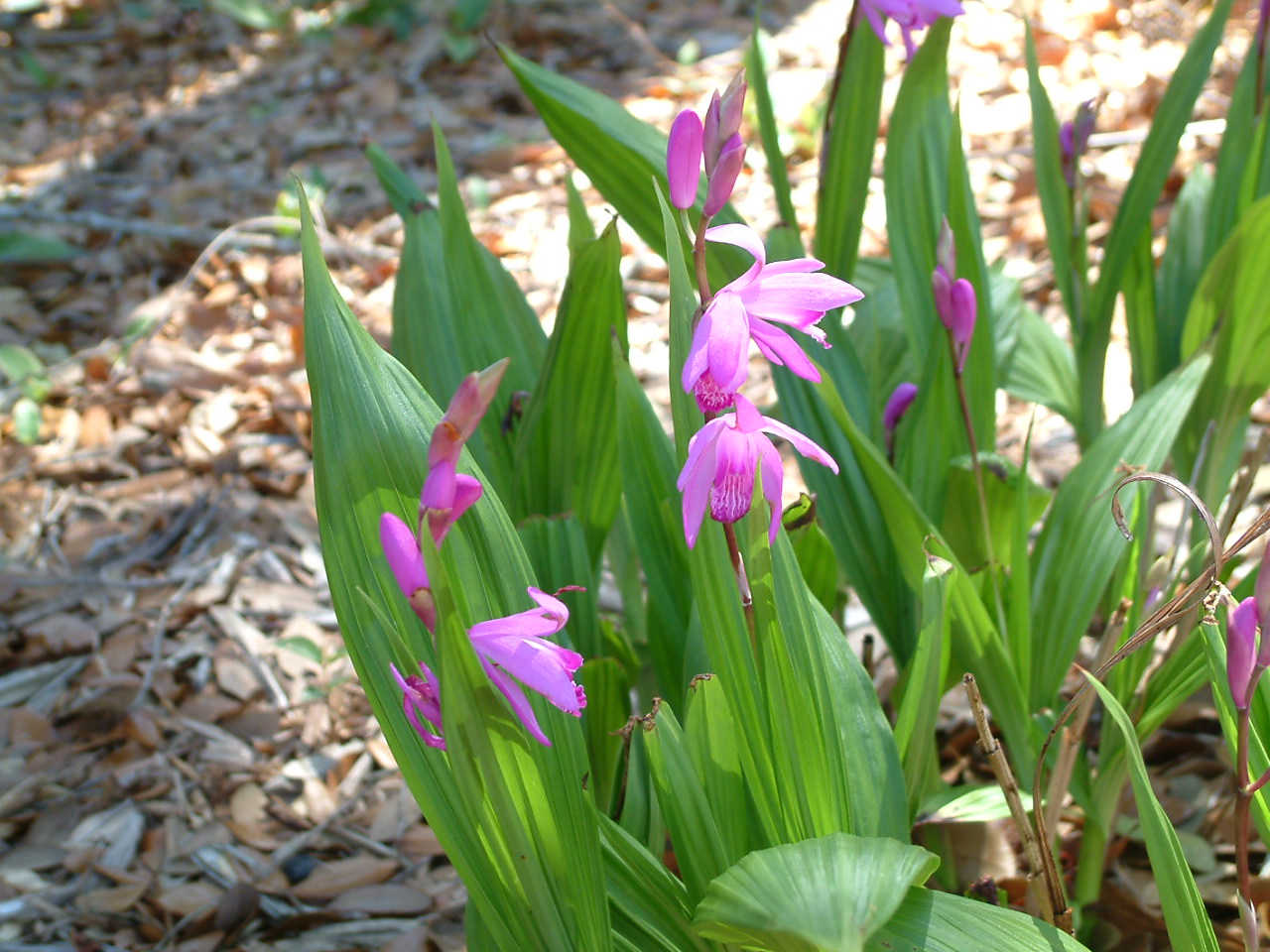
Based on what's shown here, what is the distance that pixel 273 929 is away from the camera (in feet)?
5.02

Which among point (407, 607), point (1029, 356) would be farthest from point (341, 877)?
point (1029, 356)

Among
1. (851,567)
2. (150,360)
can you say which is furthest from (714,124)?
(150,360)

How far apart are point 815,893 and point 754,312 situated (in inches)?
→ 16.4

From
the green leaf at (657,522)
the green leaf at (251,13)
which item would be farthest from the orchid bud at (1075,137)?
the green leaf at (251,13)

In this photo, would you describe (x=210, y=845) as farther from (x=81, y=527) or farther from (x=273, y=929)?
(x=81, y=527)

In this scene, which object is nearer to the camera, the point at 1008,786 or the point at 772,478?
the point at 772,478

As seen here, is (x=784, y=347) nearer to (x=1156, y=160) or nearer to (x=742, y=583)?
(x=742, y=583)

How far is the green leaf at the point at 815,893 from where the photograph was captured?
692 millimetres

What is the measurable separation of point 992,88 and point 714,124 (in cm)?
306

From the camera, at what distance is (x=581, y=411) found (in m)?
1.40

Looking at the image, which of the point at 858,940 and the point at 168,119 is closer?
the point at 858,940

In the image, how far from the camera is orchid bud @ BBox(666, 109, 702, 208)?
2.71ft

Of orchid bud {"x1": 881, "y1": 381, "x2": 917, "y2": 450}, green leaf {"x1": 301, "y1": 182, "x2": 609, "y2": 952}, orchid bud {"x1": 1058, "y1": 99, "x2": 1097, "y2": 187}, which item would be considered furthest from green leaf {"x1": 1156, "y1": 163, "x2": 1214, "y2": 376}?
green leaf {"x1": 301, "y1": 182, "x2": 609, "y2": 952}

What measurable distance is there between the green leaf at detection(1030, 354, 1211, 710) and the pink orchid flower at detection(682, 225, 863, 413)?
0.62m
